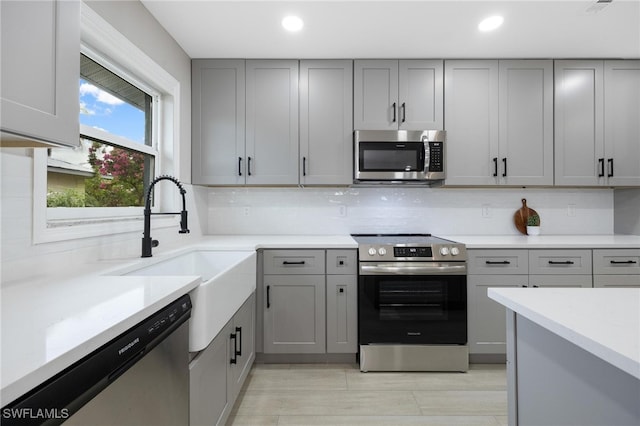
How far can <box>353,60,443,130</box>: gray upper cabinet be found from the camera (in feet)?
8.92

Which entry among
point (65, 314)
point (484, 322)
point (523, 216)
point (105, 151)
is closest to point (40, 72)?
point (65, 314)

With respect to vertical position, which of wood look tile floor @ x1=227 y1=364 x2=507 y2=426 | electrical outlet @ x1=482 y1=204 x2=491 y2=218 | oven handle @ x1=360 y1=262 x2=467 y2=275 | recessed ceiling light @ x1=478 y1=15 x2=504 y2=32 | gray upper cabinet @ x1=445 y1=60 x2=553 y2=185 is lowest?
wood look tile floor @ x1=227 y1=364 x2=507 y2=426

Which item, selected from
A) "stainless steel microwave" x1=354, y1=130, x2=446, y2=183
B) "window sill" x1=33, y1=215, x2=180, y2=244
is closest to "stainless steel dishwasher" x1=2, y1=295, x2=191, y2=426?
"window sill" x1=33, y1=215, x2=180, y2=244

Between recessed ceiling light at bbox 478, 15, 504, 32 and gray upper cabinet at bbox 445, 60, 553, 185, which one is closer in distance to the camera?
recessed ceiling light at bbox 478, 15, 504, 32

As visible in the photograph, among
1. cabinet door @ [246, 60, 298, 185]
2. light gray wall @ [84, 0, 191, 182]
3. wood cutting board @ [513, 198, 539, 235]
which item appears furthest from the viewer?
wood cutting board @ [513, 198, 539, 235]

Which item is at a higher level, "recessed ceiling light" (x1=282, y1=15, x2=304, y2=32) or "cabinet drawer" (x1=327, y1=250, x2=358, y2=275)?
"recessed ceiling light" (x1=282, y1=15, x2=304, y2=32)

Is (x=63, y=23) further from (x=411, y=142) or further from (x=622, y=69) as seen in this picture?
(x=622, y=69)

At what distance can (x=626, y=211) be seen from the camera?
2939 millimetres

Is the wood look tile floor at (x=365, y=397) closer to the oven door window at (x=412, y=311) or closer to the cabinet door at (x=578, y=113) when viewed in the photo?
the oven door window at (x=412, y=311)

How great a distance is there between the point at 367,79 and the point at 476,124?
39.0 inches

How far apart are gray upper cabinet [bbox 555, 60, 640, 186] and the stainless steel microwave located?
106 cm

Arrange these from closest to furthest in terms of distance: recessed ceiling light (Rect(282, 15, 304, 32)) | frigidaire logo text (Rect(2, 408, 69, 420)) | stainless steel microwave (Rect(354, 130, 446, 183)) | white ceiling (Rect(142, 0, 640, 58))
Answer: frigidaire logo text (Rect(2, 408, 69, 420)) → white ceiling (Rect(142, 0, 640, 58)) → recessed ceiling light (Rect(282, 15, 304, 32)) → stainless steel microwave (Rect(354, 130, 446, 183))

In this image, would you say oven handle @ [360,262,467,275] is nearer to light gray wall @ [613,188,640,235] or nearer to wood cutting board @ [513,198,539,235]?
wood cutting board @ [513,198,539,235]

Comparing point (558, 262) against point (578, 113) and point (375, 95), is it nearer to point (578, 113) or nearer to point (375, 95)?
point (578, 113)
